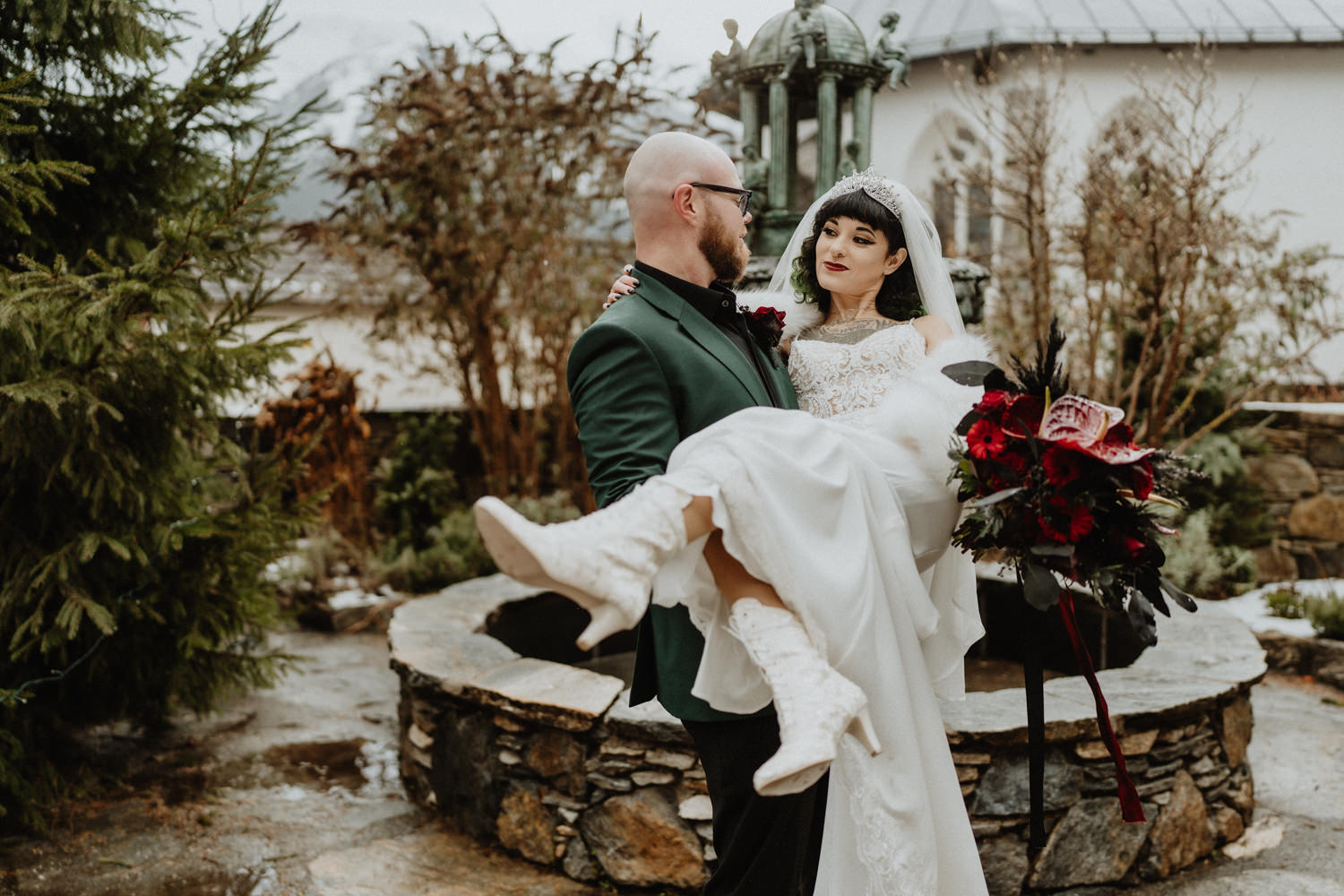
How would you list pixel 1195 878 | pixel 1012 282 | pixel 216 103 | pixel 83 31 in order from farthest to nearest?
pixel 1012 282 → pixel 216 103 → pixel 83 31 → pixel 1195 878

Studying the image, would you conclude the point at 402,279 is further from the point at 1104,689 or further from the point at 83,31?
the point at 1104,689

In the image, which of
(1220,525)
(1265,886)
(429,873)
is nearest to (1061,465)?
(1265,886)

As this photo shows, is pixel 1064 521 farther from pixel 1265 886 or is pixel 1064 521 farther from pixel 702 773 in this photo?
pixel 1265 886

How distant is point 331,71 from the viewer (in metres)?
38.3

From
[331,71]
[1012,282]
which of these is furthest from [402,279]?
[331,71]

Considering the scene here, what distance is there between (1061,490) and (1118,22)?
13.9m

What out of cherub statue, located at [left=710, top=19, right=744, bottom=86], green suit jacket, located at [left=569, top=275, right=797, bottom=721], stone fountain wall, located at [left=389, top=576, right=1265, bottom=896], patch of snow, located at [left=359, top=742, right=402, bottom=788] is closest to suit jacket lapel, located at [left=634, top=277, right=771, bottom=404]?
green suit jacket, located at [left=569, top=275, right=797, bottom=721]

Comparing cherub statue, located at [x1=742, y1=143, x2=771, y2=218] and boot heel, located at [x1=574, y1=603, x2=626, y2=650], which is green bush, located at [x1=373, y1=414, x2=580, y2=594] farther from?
boot heel, located at [x1=574, y1=603, x2=626, y2=650]

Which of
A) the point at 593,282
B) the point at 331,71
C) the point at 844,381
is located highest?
the point at 331,71

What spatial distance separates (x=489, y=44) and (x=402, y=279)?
311 centimetres

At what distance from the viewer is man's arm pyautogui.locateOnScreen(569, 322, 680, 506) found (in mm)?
1870

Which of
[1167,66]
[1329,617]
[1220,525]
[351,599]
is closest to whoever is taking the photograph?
[1329,617]

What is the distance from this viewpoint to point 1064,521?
1.83m

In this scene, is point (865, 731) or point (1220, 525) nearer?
point (865, 731)
